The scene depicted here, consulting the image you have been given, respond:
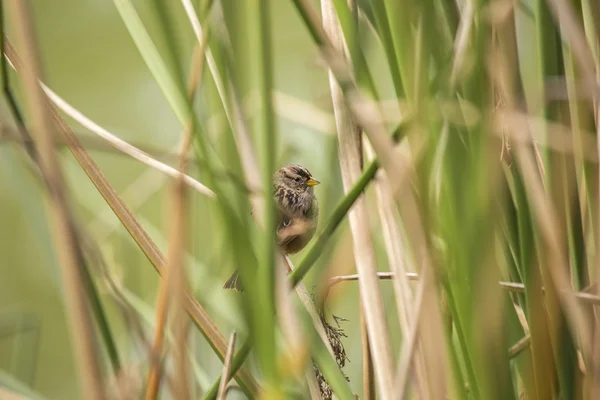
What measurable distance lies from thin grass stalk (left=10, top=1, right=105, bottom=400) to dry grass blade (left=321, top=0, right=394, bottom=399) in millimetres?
226

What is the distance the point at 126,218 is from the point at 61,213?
0.15m

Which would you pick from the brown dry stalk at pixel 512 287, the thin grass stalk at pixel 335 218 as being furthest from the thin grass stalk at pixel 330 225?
the brown dry stalk at pixel 512 287

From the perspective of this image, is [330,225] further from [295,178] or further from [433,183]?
[295,178]

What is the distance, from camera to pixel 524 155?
426mm

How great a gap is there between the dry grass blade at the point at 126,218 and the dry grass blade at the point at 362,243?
9 centimetres

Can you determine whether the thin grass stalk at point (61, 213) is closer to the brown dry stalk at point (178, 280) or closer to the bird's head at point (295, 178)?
the brown dry stalk at point (178, 280)

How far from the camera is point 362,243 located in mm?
514

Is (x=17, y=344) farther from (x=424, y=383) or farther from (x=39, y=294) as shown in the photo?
(x=39, y=294)

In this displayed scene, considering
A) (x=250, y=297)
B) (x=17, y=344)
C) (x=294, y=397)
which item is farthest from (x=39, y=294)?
(x=250, y=297)

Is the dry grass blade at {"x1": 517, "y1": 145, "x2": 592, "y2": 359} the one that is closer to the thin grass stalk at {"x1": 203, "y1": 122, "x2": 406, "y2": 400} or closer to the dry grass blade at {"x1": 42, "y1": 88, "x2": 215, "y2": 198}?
the thin grass stalk at {"x1": 203, "y1": 122, "x2": 406, "y2": 400}

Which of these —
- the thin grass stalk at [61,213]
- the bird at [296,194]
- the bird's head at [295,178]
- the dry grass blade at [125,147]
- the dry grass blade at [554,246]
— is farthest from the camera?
the bird's head at [295,178]

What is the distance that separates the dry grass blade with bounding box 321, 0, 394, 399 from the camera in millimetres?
475

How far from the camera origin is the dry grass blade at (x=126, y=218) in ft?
1.45

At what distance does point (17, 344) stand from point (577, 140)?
792 millimetres
